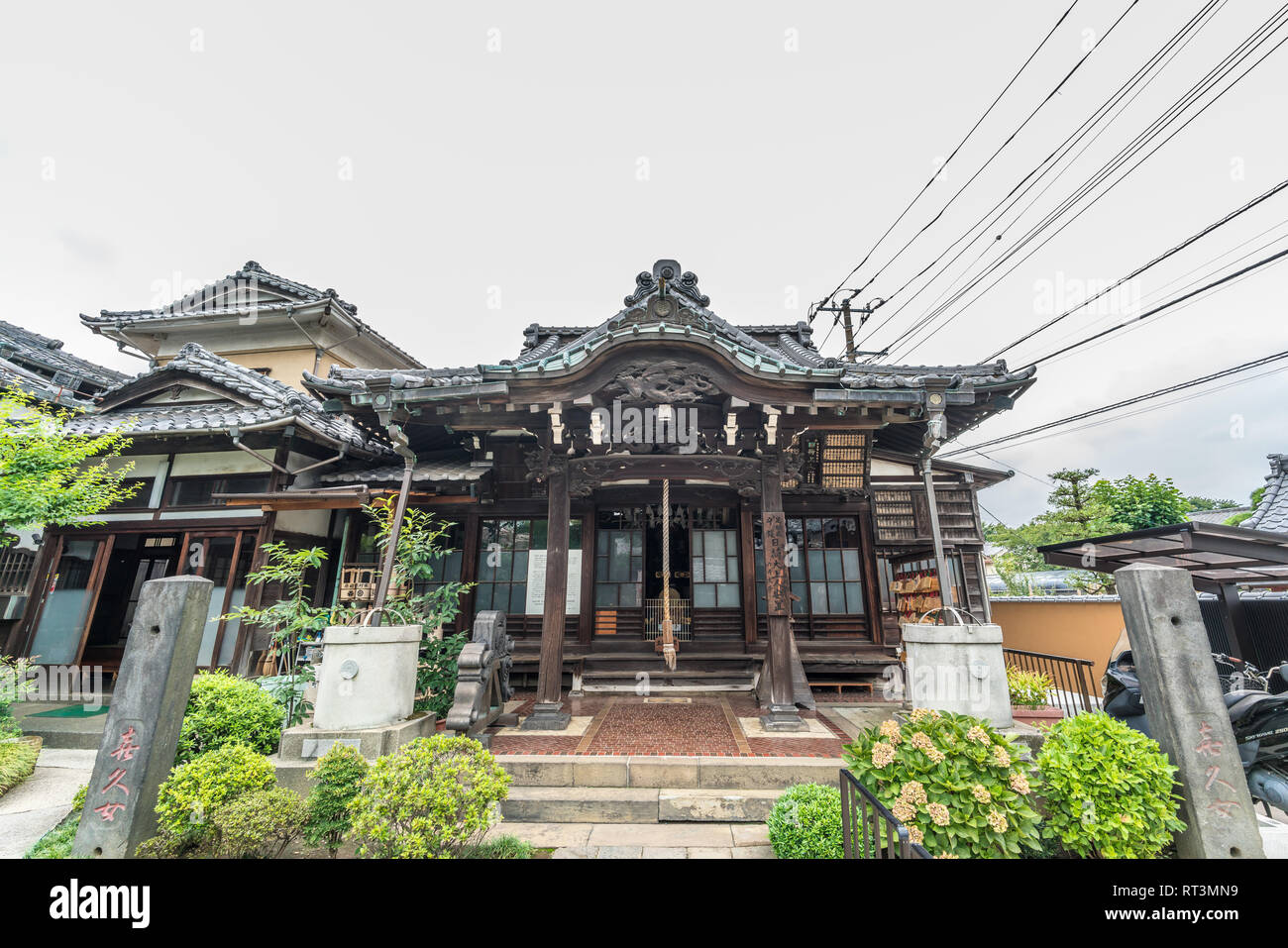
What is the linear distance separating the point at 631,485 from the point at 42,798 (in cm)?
828

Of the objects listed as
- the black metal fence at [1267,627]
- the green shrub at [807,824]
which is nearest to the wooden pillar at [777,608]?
the green shrub at [807,824]

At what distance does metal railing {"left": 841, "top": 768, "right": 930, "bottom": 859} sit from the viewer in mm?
2682

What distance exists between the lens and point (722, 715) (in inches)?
280

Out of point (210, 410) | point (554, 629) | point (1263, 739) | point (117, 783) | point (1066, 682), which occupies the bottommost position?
point (117, 783)

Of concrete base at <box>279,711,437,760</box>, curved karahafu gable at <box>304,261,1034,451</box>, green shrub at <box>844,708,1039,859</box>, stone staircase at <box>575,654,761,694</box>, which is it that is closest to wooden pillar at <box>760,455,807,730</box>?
curved karahafu gable at <box>304,261,1034,451</box>

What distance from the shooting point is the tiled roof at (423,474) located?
28.1ft

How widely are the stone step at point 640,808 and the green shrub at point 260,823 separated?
1.83 m

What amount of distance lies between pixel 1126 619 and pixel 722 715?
474 cm

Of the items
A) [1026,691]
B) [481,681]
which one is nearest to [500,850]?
[481,681]

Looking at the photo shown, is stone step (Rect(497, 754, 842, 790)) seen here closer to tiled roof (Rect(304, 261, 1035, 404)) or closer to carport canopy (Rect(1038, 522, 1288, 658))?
carport canopy (Rect(1038, 522, 1288, 658))

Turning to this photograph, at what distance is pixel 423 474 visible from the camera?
28.3ft

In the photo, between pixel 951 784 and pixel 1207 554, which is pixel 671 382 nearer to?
pixel 951 784

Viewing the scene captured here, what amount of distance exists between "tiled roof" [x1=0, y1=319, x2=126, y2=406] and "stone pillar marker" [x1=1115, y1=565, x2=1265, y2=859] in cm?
1705
